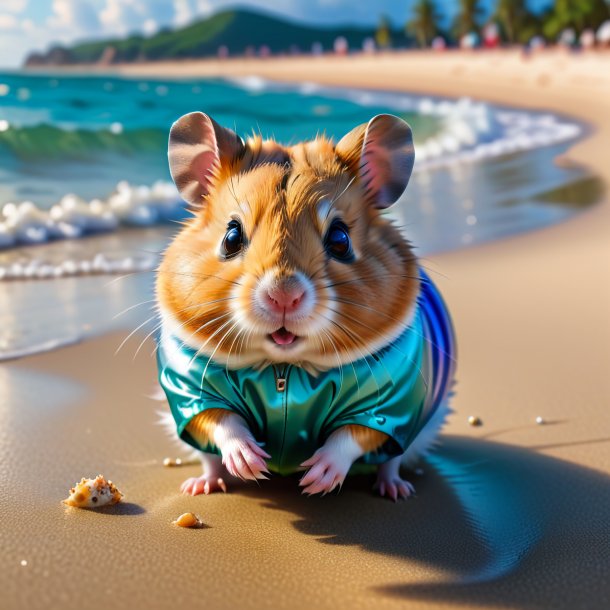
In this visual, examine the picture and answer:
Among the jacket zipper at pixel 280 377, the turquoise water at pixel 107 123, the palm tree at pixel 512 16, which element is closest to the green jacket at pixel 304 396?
the jacket zipper at pixel 280 377

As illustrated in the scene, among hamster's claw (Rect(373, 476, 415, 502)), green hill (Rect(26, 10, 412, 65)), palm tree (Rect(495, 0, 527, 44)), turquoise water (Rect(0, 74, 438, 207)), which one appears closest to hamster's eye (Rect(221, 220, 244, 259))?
turquoise water (Rect(0, 74, 438, 207))

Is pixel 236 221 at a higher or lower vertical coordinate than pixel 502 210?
higher

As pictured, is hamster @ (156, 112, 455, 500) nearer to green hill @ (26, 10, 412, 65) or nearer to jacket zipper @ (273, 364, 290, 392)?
jacket zipper @ (273, 364, 290, 392)

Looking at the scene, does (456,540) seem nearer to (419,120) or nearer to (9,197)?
(9,197)

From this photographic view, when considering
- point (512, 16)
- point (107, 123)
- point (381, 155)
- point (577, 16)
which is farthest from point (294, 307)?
point (512, 16)

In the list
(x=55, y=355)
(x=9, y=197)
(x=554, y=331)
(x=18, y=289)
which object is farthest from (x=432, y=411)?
(x=9, y=197)

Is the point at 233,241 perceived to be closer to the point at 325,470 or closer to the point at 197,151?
the point at 197,151
